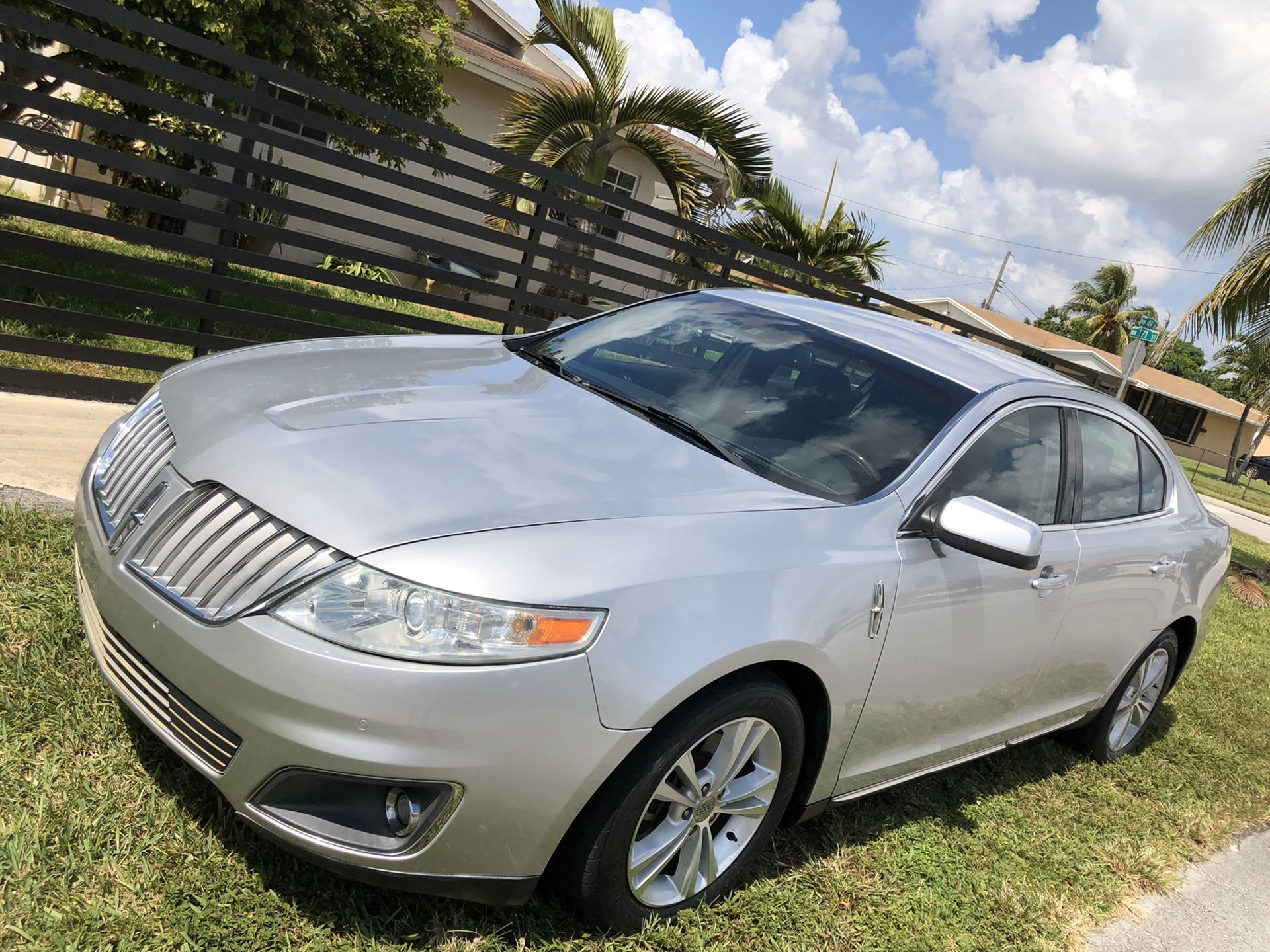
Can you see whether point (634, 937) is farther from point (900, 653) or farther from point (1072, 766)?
point (1072, 766)

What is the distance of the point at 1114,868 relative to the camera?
3.84 m

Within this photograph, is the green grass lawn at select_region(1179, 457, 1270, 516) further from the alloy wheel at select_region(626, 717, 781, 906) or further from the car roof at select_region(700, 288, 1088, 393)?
the alloy wheel at select_region(626, 717, 781, 906)

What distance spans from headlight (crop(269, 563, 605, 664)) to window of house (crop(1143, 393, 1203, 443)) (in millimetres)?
52634

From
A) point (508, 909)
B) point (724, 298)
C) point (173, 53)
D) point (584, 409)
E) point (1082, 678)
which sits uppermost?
point (173, 53)

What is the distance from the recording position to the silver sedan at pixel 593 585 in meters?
2.12

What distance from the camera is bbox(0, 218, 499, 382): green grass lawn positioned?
19.6 ft

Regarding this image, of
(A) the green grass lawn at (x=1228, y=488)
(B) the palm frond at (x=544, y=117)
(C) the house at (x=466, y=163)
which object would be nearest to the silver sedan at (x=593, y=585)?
(B) the palm frond at (x=544, y=117)

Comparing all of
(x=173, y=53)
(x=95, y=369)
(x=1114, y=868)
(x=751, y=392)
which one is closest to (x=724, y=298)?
(x=751, y=392)

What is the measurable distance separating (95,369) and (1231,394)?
79002 millimetres

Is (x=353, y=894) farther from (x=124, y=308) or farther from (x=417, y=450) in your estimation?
(x=124, y=308)

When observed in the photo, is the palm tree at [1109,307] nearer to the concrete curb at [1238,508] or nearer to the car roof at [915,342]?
the concrete curb at [1238,508]

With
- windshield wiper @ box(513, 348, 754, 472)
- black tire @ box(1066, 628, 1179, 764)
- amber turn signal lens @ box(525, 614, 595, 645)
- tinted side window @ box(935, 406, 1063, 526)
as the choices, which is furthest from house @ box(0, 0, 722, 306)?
amber turn signal lens @ box(525, 614, 595, 645)

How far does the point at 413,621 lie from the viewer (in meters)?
2.11

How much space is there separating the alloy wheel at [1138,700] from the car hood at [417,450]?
2.60 metres
